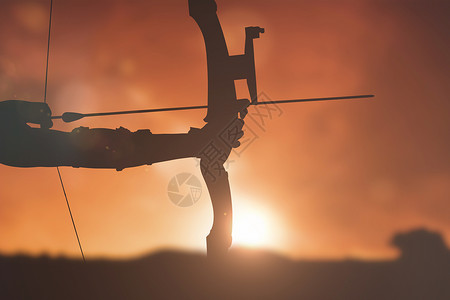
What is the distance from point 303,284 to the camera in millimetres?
2637

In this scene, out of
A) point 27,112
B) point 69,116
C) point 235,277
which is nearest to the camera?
point 27,112

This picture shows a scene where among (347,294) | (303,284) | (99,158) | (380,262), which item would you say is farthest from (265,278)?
(99,158)

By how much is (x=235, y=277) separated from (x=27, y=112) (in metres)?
1.38

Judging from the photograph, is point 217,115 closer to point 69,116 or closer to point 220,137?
point 220,137

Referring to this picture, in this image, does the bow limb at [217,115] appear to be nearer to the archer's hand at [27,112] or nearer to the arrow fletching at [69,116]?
the arrow fletching at [69,116]

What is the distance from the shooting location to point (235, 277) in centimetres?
220

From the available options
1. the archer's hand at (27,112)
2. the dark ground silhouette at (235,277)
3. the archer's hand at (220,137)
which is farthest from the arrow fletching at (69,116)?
the dark ground silhouette at (235,277)

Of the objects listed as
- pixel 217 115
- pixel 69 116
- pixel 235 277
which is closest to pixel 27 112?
pixel 69 116

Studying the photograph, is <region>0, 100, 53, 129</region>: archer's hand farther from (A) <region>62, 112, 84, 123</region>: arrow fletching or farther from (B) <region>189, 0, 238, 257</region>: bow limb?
(B) <region>189, 0, 238, 257</region>: bow limb

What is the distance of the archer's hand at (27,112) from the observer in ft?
6.18

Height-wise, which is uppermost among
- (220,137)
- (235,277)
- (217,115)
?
(217,115)

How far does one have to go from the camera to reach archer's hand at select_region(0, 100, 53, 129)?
188 cm

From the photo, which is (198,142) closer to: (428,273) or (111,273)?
(111,273)

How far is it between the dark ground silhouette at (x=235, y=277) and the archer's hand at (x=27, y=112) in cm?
110
